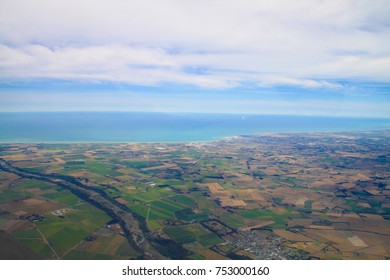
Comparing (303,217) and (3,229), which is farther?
(303,217)

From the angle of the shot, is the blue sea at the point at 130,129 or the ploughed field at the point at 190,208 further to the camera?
the blue sea at the point at 130,129

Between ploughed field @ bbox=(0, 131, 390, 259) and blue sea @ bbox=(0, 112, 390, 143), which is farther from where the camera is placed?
blue sea @ bbox=(0, 112, 390, 143)

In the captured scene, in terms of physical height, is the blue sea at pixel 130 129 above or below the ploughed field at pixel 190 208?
above

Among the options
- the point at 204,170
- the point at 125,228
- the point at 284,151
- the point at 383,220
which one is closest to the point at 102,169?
the point at 204,170

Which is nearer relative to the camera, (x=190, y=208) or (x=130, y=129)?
(x=190, y=208)

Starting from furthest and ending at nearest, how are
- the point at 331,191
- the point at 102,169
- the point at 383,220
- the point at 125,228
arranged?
1. the point at 102,169
2. the point at 331,191
3. the point at 383,220
4. the point at 125,228

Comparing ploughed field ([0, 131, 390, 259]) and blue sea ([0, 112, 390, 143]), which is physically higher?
blue sea ([0, 112, 390, 143])

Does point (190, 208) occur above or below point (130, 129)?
below
